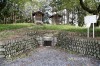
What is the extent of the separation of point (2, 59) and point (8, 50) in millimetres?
615

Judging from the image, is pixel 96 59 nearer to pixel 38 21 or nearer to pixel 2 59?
pixel 2 59

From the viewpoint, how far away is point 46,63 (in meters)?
7.57

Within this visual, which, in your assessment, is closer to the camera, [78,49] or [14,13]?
[78,49]

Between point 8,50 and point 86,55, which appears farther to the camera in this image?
point 86,55

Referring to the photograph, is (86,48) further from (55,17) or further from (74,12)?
(74,12)

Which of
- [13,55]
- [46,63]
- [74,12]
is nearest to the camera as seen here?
[46,63]

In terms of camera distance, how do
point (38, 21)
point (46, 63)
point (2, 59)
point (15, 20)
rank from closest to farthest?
point (46, 63), point (2, 59), point (38, 21), point (15, 20)

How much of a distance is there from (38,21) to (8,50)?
1458 cm

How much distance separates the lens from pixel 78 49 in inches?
398

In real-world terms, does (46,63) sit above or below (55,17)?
below

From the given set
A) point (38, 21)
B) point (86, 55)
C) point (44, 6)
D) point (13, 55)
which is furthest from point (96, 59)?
point (44, 6)

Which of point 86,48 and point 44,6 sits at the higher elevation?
point 44,6

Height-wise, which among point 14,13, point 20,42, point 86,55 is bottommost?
point 86,55

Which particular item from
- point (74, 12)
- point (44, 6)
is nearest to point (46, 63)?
point (74, 12)
